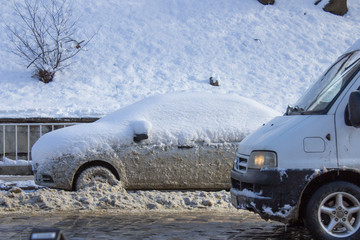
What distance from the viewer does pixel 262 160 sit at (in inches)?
236

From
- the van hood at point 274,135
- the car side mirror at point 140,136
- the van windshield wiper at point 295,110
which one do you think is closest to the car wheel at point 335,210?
the van hood at point 274,135

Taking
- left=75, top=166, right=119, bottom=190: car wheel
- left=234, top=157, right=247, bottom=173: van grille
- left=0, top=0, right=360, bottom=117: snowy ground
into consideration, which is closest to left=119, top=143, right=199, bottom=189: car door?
left=75, top=166, right=119, bottom=190: car wheel

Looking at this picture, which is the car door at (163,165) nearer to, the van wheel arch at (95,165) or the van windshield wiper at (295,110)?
the van wheel arch at (95,165)

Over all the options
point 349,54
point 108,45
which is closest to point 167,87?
point 108,45

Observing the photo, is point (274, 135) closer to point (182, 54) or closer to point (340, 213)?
point (340, 213)

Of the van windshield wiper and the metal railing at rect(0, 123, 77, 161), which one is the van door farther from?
the metal railing at rect(0, 123, 77, 161)

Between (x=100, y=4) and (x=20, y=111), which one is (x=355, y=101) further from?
(x=100, y=4)

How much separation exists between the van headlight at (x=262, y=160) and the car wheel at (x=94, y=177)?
351 centimetres

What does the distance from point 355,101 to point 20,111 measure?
1322cm

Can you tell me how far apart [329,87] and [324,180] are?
3.40 feet

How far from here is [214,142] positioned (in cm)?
940

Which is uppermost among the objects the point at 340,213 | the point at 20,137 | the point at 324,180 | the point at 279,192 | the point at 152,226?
the point at 20,137

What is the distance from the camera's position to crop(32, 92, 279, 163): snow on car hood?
30.2 ft

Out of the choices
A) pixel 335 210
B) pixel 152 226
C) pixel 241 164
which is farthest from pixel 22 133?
pixel 335 210
